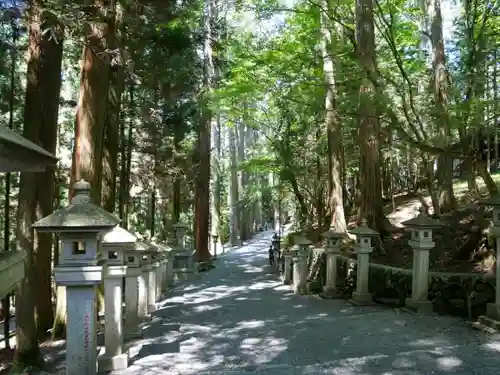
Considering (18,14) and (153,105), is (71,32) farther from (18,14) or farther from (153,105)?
(153,105)

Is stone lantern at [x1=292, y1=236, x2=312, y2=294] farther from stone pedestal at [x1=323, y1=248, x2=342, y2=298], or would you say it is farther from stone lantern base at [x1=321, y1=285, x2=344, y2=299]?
stone lantern base at [x1=321, y1=285, x2=344, y2=299]

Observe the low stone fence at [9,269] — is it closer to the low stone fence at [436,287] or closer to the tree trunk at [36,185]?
the tree trunk at [36,185]

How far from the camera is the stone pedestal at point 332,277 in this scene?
11.2 m

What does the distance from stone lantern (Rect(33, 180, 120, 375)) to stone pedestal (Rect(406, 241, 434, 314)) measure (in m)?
Answer: 5.57

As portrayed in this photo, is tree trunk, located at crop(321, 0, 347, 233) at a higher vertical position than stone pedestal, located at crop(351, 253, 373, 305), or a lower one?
higher

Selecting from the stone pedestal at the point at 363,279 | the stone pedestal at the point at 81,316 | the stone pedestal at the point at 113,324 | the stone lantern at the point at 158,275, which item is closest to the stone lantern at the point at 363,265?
the stone pedestal at the point at 363,279

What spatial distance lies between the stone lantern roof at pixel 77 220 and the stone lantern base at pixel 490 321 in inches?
208

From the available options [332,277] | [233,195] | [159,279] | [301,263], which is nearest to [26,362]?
[159,279]

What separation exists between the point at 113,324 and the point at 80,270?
120 centimetres

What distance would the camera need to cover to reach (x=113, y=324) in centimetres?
571

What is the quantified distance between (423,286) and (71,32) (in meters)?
7.06

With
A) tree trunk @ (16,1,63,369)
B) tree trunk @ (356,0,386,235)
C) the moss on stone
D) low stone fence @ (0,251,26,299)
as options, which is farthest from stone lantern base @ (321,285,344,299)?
low stone fence @ (0,251,26,299)

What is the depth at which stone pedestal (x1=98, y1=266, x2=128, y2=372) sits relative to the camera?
566cm

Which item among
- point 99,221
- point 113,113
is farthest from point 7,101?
point 99,221
